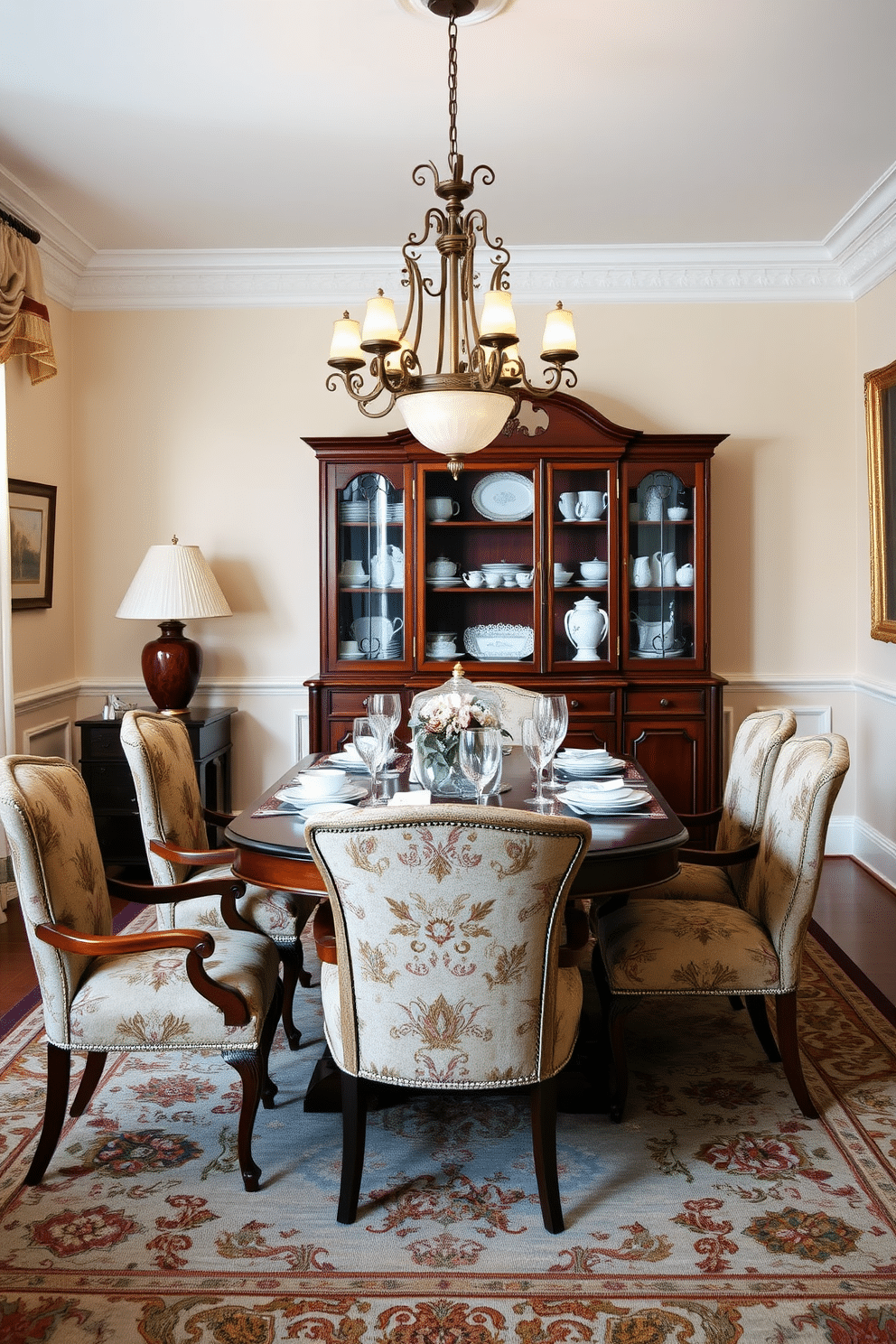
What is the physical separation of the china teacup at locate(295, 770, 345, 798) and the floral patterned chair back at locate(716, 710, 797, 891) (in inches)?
44.1

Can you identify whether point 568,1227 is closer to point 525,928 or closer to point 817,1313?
point 817,1313

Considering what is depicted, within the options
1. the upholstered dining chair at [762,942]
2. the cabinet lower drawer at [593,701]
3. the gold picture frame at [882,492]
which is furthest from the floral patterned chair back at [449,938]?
the gold picture frame at [882,492]

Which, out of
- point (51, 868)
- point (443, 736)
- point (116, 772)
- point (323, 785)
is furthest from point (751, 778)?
point (116, 772)

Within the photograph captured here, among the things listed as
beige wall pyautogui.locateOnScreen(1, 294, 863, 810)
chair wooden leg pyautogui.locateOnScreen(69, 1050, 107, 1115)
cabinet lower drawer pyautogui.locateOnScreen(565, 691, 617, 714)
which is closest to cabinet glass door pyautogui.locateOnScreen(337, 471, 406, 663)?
beige wall pyautogui.locateOnScreen(1, 294, 863, 810)

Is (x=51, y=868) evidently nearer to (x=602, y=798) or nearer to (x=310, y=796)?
(x=310, y=796)

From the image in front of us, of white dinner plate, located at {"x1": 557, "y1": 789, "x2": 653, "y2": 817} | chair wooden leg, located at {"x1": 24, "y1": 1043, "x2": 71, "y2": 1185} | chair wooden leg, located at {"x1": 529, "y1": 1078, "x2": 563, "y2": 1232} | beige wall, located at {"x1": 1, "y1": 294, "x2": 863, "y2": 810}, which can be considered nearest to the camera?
chair wooden leg, located at {"x1": 529, "y1": 1078, "x2": 563, "y2": 1232}

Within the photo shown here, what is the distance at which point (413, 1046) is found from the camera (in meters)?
1.97

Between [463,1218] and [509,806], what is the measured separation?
0.87 m

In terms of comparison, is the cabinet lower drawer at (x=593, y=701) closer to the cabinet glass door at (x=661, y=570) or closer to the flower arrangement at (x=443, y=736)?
the cabinet glass door at (x=661, y=570)

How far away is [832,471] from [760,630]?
2.58ft

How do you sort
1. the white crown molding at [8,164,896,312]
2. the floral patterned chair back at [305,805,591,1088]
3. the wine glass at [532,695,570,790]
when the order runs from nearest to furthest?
the floral patterned chair back at [305,805,591,1088]
the wine glass at [532,695,570,790]
the white crown molding at [8,164,896,312]

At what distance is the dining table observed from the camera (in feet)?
7.10

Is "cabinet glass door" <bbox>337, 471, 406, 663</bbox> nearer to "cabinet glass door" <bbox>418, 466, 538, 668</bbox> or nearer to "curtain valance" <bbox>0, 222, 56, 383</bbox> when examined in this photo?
"cabinet glass door" <bbox>418, 466, 538, 668</bbox>

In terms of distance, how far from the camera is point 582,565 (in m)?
4.53
